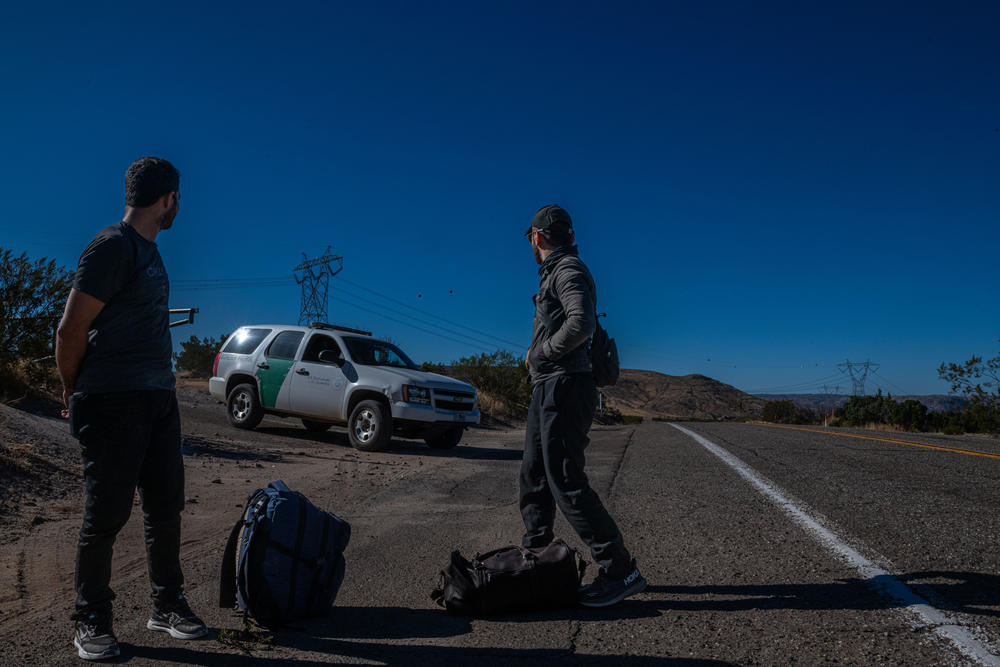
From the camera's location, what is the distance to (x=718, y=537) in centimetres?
473

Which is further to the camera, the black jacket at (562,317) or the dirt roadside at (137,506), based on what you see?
the black jacket at (562,317)

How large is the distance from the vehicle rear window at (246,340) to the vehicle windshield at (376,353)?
69.7 inches

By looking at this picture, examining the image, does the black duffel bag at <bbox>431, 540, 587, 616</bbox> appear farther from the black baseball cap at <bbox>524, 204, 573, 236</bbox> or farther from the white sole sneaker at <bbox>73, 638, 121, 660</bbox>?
the black baseball cap at <bbox>524, 204, 573, 236</bbox>

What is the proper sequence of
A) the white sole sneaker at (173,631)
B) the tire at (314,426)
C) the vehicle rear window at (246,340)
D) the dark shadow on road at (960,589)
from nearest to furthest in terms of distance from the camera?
the white sole sneaker at (173,631) → the dark shadow on road at (960,589) → the vehicle rear window at (246,340) → the tire at (314,426)

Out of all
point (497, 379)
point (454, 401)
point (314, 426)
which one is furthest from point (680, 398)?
point (454, 401)

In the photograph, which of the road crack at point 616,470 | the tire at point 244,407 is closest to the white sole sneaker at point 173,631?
the road crack at point 616,470

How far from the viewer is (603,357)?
3.57 meters

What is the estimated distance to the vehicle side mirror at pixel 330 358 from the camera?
10963mm

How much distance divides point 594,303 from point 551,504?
3.62ft

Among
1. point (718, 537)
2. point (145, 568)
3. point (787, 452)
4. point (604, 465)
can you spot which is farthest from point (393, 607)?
point (787, 452)

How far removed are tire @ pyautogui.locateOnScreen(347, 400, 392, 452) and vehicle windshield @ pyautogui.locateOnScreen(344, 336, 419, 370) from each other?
85 centimetres

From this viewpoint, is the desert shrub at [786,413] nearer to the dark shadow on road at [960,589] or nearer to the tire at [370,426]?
the tire at [370,426]

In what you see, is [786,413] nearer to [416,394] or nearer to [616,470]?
[416,394]

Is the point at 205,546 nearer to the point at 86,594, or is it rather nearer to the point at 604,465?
the point at 86,594
